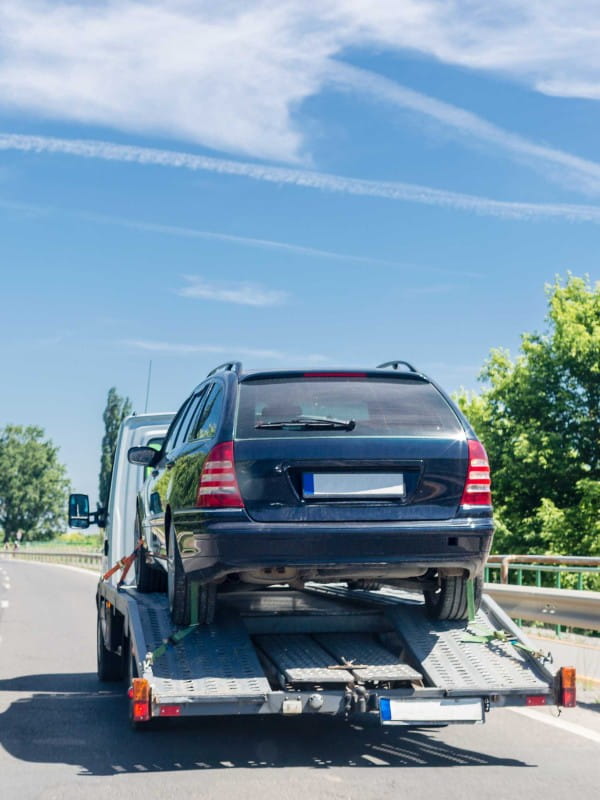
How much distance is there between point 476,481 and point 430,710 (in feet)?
4.16

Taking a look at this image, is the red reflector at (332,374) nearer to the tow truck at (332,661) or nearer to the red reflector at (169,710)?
the tow truck at (332,661)

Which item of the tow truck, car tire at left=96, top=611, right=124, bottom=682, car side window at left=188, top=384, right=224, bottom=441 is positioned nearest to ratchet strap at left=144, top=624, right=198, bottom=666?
the tow truck

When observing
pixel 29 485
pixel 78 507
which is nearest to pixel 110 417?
pixel 29 485

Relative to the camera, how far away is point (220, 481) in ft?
21.4

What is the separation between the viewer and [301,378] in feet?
23.2

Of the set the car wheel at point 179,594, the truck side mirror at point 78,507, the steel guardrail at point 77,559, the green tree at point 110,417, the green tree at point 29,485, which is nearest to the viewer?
the car wheel at point 179,594

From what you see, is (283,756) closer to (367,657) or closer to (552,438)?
(367,657)

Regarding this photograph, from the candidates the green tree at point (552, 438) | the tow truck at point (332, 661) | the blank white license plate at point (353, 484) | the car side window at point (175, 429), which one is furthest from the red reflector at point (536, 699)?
the green tree at point (552, 438)

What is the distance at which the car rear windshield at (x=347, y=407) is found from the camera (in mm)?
6668

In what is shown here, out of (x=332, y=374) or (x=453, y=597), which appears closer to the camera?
(x=332, y=374)

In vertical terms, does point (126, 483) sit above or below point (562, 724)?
above

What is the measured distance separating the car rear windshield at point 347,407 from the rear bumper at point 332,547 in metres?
0.52

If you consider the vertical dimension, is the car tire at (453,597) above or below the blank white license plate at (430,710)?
above

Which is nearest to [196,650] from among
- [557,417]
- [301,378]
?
[301,378]
